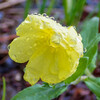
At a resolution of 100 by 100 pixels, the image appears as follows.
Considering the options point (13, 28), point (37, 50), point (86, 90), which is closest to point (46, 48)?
point (37, 50)

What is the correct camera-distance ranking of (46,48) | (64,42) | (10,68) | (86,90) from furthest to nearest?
(10,68) → (86,90) → (46,48) → (64,42)

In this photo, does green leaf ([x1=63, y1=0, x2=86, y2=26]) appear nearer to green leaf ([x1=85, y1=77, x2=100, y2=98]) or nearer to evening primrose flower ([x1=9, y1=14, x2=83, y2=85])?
green leaf ([x1=85, y1=77, x2=100, y2=98])

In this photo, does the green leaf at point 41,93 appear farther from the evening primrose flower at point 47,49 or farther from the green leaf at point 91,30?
the green leaf at point 91,30

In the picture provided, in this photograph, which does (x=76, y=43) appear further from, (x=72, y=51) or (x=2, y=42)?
(x=2, y=42)

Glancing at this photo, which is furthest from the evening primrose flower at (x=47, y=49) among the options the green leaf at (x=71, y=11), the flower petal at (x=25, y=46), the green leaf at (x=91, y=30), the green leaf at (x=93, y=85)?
the green leaf at (x=71, y=11)

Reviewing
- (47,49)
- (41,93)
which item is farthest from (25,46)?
(41,93)

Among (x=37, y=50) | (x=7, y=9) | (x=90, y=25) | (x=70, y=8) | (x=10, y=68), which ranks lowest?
(x=10, y=68)

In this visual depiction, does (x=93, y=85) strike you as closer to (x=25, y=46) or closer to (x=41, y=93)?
(x=41, y=93)
